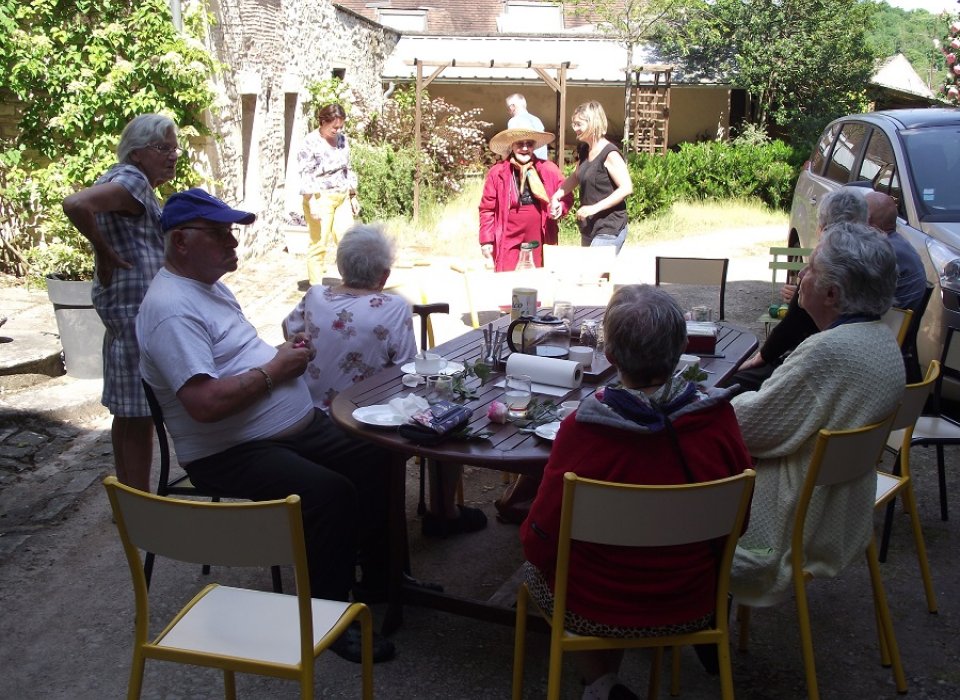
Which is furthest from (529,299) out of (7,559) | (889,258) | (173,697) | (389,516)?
(7,559)

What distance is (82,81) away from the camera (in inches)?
275

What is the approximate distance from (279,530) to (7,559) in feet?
7.87

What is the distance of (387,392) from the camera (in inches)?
127

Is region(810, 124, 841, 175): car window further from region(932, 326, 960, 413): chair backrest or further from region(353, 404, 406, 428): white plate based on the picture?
region(353, 404, 406, 428): white plate

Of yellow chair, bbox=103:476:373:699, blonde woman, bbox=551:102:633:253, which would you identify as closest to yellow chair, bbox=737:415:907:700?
yellow chair, bbox=103:476:373:699

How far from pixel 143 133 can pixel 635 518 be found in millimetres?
2659

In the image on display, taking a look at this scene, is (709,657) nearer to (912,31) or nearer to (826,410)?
(826,410)

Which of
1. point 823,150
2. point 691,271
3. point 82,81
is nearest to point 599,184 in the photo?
point 691,271

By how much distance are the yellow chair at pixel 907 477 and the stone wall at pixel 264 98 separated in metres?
6.07

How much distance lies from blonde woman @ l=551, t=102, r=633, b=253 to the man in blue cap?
342 centimetres

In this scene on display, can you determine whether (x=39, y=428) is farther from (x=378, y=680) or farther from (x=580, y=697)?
(x=580, y=697)

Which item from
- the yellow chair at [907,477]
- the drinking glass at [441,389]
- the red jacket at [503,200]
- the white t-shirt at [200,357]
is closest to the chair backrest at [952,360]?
the yellow chair at [907,477]

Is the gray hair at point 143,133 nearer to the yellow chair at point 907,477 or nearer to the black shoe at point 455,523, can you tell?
the black shoe at point 455,523

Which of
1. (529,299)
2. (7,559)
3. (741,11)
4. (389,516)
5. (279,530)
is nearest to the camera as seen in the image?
(279,530)
